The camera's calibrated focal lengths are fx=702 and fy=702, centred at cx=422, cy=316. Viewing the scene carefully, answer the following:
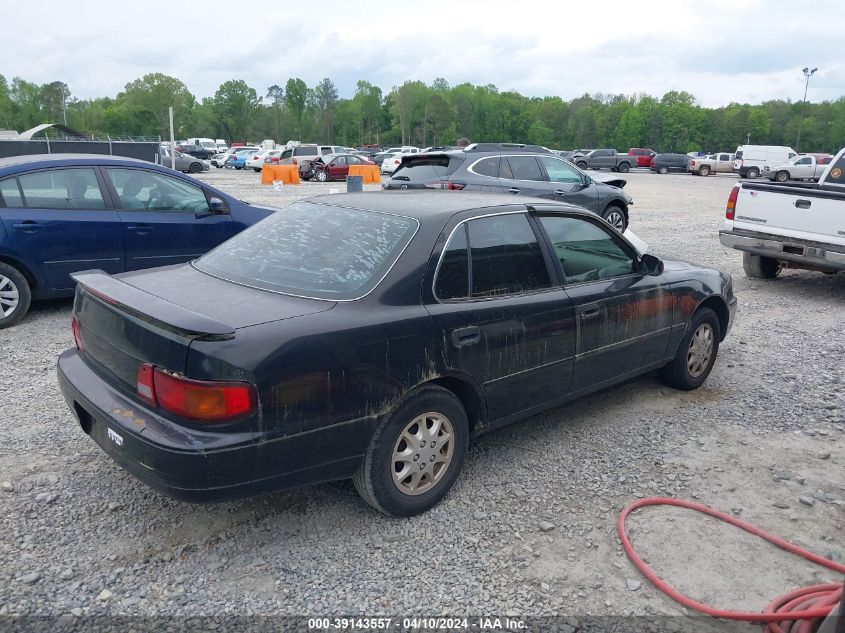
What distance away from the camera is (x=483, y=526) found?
11.4 feet

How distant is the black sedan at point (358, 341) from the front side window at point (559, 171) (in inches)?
305

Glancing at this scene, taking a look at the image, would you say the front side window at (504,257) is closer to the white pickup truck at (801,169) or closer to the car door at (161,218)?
the car door at (161,218)

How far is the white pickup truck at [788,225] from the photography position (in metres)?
8.02

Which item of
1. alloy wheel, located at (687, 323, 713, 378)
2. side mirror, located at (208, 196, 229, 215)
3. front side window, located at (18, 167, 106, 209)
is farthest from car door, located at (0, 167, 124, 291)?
alloy wheel, located at (687, 323, 713, 378)

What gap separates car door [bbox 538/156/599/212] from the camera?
1202cm

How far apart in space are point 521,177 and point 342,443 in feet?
31.0

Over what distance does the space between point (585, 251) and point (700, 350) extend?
59.5 inches

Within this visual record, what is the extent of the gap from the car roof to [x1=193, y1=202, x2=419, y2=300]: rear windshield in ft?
0.27

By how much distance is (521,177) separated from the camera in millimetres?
11875

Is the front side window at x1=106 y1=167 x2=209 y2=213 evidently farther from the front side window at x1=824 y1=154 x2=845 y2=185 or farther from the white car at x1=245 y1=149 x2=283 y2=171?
the white car at x1=245 y1=149 x2=283 y2=171

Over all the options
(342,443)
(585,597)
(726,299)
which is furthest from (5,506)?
(726,299)

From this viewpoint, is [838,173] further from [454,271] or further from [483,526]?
[483,526]

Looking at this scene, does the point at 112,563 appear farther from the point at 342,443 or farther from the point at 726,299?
the point at 726,299

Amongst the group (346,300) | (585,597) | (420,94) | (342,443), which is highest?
(420,94)
